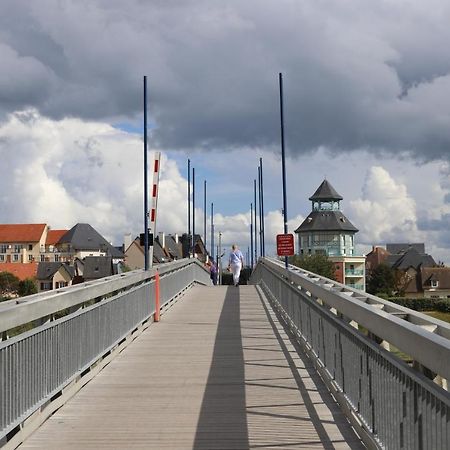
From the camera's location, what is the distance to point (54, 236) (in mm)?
184375

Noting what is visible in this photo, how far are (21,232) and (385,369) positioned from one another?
601 feet

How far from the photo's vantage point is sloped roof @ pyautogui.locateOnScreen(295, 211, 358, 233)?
421 ft

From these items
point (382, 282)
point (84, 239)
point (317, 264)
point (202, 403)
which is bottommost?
point (382, 282)

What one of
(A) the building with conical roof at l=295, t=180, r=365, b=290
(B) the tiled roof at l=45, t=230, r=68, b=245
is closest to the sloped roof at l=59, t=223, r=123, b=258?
(B) the tiled roof at l=45, t=230, r=68, b=245

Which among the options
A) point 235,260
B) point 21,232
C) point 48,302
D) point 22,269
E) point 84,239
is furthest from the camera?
point 21,232

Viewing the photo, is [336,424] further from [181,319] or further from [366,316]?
[181,319]

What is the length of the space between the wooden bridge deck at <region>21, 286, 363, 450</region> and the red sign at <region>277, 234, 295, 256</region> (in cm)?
926

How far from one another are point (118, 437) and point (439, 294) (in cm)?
13631

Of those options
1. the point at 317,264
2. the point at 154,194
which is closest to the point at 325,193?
the point at 317,264

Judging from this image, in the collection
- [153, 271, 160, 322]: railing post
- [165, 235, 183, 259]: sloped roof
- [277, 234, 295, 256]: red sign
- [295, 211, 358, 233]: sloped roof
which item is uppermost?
[295, 211, 358, 233]: sloped roof

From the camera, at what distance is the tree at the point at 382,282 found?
12675 cm

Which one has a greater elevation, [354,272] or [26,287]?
[354,272]

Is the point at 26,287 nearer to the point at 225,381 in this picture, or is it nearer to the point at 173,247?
the point at 173,247

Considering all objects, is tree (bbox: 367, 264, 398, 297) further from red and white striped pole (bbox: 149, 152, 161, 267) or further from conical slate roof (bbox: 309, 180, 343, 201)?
red and white striped pole (bbox: 149, 152, 161, 267)
